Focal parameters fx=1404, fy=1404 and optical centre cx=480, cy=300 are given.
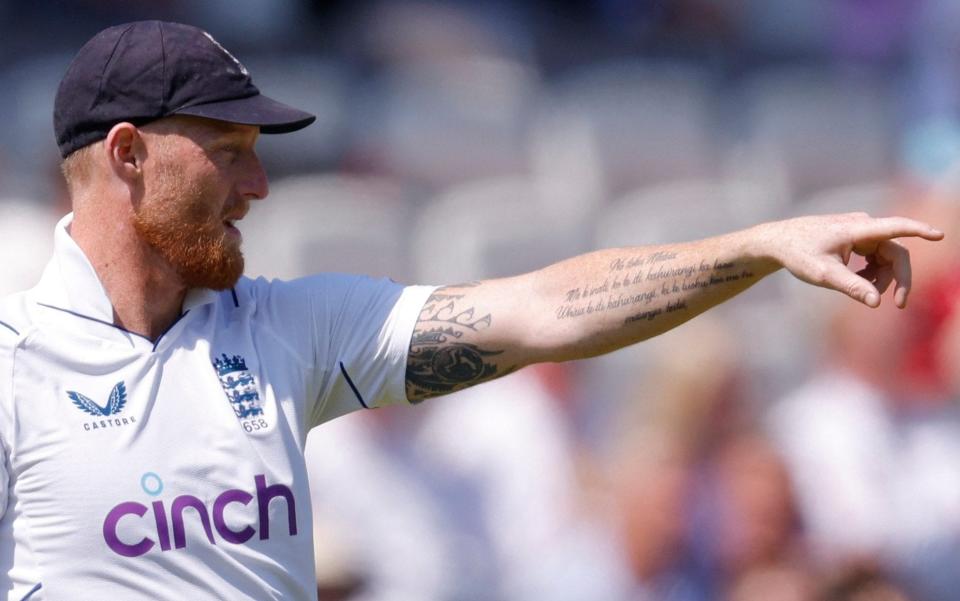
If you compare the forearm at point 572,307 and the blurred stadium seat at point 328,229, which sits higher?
the forearm at point 572,307

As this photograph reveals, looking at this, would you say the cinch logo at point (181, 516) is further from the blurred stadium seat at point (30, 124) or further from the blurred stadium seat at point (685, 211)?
the blurred stadium seat at point (685, 211)

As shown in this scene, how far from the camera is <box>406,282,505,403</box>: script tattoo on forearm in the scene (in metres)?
2.70

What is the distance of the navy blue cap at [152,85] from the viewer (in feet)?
8.27

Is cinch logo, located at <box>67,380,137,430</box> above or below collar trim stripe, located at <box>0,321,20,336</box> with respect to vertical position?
below

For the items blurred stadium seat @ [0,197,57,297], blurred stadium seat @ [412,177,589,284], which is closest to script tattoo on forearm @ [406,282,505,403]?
blurred stadium seat @ [0,197,57,297]

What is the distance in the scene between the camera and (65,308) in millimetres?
2514

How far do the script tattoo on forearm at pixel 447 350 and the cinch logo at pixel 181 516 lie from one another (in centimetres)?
38

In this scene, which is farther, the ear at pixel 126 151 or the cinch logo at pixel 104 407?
the ear at pixel 126 151

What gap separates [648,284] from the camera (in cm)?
260

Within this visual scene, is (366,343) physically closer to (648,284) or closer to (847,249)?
(648,284)

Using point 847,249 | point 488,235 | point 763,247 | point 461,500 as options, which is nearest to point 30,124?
point 488,235

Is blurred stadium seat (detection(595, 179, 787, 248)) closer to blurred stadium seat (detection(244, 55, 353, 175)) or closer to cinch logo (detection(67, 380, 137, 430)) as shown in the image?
blurred stadium seat (detection(244, 55, 353, 175))

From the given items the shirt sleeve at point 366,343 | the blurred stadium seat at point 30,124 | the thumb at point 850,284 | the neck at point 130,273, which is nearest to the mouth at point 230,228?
the neck at point 130,273

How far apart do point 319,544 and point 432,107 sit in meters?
2.76
